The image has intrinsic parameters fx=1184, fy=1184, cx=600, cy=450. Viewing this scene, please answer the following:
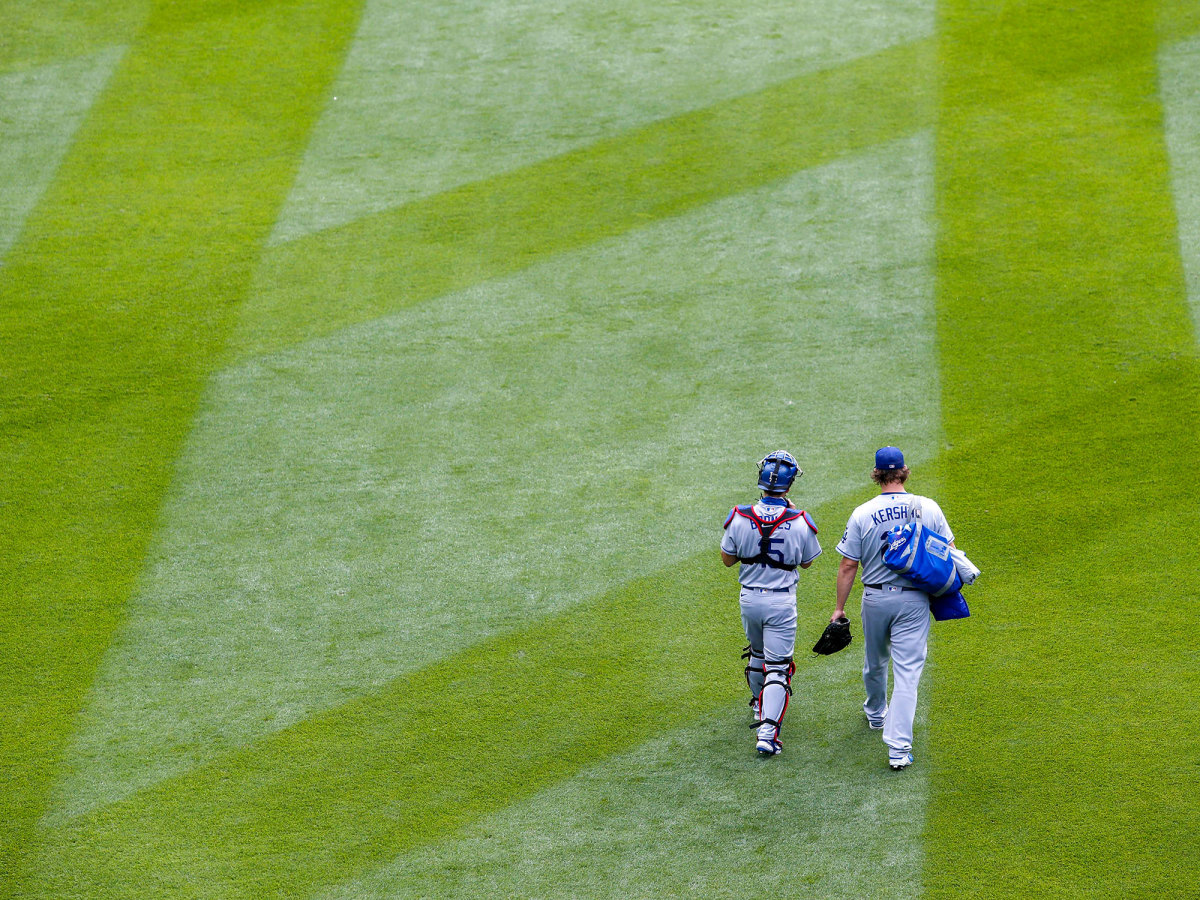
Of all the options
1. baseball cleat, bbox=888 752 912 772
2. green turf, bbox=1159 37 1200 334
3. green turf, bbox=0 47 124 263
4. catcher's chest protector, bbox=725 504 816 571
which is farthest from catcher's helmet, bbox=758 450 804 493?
green turf, bbox=0 47 124 263

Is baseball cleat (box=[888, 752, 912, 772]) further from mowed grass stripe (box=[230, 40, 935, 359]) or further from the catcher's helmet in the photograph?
mowed grass stripe (box=[230, 40, 935, 359])

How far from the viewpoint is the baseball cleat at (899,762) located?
6.47 meters

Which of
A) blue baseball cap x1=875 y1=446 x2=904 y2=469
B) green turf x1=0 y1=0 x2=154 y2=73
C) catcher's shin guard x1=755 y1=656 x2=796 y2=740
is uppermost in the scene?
green turf x1=0 y1=0 x2=154 y2=73

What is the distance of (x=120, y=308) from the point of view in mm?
10836

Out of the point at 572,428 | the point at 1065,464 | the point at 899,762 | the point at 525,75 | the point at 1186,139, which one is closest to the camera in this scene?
the point at 899,762

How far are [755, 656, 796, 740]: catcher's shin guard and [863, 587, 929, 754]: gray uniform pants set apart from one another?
0.52 meters

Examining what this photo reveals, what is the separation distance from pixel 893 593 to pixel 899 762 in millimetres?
940

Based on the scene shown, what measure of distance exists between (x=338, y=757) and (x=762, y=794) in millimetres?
2441

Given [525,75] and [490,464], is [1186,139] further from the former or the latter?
[490,464]

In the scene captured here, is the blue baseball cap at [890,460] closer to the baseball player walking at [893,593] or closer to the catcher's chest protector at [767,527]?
the baseball player walking at [893,593]

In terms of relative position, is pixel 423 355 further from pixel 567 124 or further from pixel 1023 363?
pixel 1023 363

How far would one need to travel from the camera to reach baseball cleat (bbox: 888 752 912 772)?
21.2 feet

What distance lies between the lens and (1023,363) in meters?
9.80

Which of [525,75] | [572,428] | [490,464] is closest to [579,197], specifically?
[525,75]
